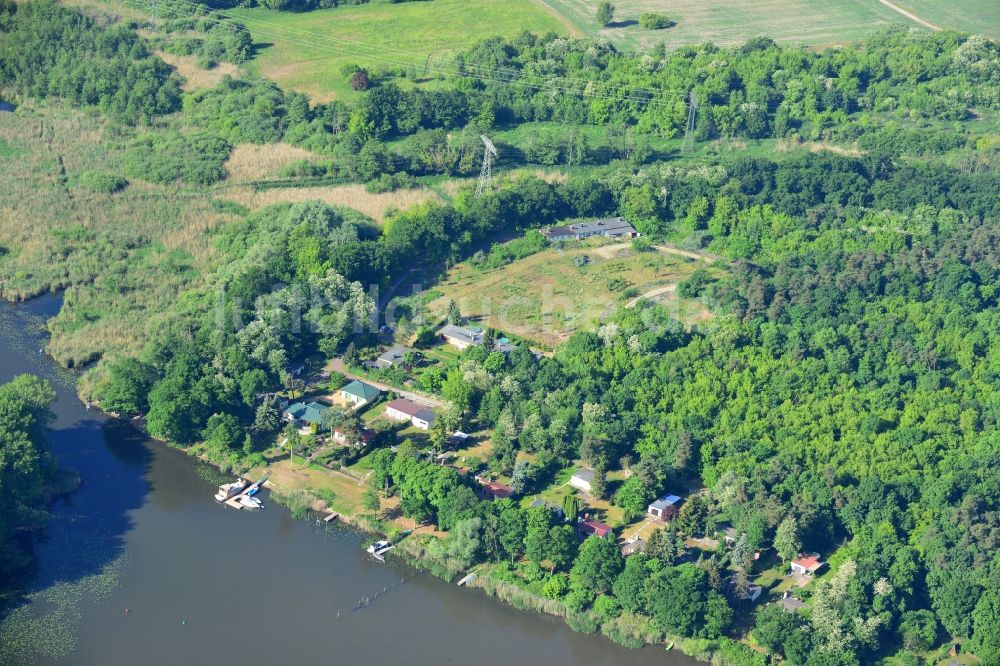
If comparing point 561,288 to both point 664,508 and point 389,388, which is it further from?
point 664,508

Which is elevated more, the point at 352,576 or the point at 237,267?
the point at 237,267

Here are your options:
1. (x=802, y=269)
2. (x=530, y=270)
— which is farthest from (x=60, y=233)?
(x=802, y=269)

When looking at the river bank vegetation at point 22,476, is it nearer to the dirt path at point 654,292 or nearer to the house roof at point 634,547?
the house roof at point 634,547

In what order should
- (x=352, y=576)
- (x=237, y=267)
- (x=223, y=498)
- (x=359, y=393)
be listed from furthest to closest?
(x=237, y=267) → (x=359, y=393) → (x=223, y=498) → (x=352, y=576)

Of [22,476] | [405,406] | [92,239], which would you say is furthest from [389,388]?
[92,239]

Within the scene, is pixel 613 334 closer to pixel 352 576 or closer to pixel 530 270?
pixel 530 270

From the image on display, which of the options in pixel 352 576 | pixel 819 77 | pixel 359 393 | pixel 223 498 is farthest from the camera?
pixel 819 77

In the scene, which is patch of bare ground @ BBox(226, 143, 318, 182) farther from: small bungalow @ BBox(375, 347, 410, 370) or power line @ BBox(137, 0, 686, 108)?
small bungalow @ BBox(375, 347, 410, 370)

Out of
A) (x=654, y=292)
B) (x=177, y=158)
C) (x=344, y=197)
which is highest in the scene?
(x=177, y=158)
